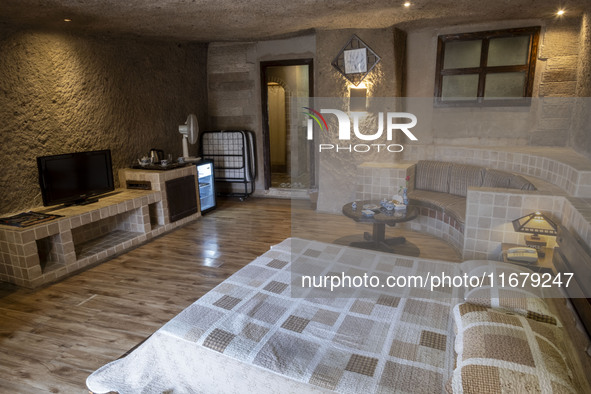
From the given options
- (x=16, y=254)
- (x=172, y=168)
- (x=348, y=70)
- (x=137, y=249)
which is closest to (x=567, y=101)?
(x=348, y=70)

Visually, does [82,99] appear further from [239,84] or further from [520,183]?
[520,183]

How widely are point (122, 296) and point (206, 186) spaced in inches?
103

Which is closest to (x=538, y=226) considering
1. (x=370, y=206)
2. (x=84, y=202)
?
(x=370, y=206)

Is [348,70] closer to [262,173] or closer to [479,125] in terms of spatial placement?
[479,125]

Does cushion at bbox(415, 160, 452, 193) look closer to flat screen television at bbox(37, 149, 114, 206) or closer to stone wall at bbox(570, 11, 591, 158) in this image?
stone wall at bbox(570, 11, 591, 158)

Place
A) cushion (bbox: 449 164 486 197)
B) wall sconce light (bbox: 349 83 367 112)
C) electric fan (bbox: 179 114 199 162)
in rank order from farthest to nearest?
electric fan (bbox: 179 114 199 162), wall sconce light (bbox: 349 83 367 112), cushion (bbox: 449 164 486 197)

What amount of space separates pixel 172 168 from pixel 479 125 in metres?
3.89

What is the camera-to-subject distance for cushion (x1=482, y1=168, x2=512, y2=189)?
12.1 feet

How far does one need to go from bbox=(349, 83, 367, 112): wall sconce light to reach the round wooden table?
5.07 feet

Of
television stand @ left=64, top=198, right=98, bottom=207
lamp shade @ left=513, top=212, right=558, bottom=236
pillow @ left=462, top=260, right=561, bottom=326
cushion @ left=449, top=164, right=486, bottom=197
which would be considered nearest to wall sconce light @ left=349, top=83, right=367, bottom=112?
cushion @ left=449, top=164, right=486, bottom=197

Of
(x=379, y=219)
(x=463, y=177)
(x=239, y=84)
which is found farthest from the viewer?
(x=239, y=84)

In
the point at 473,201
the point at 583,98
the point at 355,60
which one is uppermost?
the point at 355,60

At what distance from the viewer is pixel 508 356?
1.21m

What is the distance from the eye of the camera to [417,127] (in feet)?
16.2
